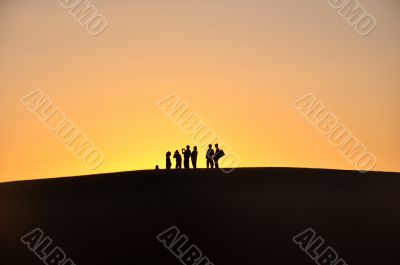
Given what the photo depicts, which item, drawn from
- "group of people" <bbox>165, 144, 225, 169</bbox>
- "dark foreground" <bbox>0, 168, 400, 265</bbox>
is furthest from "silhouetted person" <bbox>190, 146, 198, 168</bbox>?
"dark foreground" <bbox>0, 168, 400, 265</bbox>

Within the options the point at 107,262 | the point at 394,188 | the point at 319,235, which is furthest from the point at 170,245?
the point at 394,188

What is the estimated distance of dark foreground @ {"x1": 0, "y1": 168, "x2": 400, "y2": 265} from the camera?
14664 mm

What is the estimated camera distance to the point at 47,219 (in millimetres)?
17078

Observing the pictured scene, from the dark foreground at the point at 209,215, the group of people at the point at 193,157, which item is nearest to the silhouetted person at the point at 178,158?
the group of people at the point at 193,157

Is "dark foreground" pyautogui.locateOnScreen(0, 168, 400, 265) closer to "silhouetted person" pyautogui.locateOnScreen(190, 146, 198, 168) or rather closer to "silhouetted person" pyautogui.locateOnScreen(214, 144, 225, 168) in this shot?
"silhouetted person" pyautogui.locateOnScreen(214, 144, 225, 168)

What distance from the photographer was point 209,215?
16.4m

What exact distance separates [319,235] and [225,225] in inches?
101

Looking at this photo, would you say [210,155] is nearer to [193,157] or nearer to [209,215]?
[193,157]

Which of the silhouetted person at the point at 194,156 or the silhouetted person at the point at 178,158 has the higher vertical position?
the silhouetted person at the point at 194,156

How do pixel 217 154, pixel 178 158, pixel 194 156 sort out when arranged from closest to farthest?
1. pixel 217 154
2. pixel 194 156
3. pixel 178 158

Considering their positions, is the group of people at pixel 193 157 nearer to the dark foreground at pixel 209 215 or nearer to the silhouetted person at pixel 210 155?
the silhouetted person at pixel 210 155

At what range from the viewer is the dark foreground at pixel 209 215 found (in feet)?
48.1

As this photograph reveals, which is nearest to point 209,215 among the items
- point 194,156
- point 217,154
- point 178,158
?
point 217,154

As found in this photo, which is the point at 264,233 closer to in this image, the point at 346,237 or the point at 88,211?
the point at 346,237
